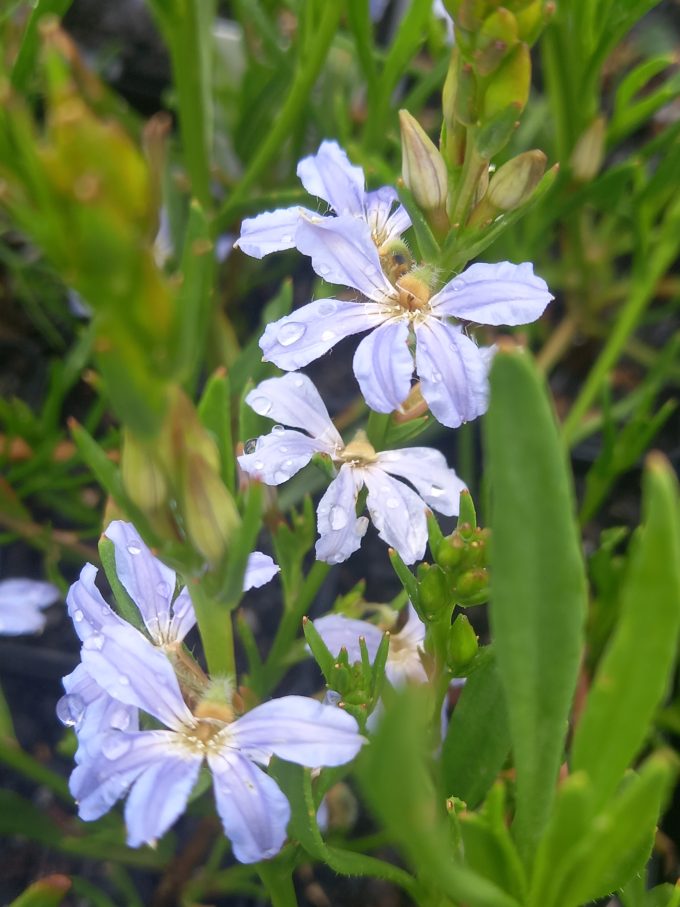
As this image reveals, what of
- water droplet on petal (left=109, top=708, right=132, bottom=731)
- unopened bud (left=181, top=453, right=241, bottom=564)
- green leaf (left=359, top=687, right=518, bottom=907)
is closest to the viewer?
green leaf (left=359, top=687, right=518, bottom=907)

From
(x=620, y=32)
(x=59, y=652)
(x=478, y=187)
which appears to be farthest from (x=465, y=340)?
(x=59, y=652)

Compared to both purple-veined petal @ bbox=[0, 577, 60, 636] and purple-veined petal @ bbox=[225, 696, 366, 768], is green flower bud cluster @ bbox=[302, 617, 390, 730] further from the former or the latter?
purple-veined petal @ bbox=[0, 577, 60, 636]

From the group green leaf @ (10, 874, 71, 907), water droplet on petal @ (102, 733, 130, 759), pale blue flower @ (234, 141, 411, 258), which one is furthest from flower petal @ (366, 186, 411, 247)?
green leaf @ (10, 874, 71, 907)

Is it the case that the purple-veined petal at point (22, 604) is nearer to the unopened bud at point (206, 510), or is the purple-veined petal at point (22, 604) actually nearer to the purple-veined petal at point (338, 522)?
the purple-veined petal at point (338, 522)

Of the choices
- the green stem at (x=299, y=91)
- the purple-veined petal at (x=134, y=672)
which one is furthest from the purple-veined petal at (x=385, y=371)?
the green stem at (x=299, y=91)

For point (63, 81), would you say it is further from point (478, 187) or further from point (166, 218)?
point (166, 218)

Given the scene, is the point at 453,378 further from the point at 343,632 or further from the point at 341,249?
the point at 343,632
